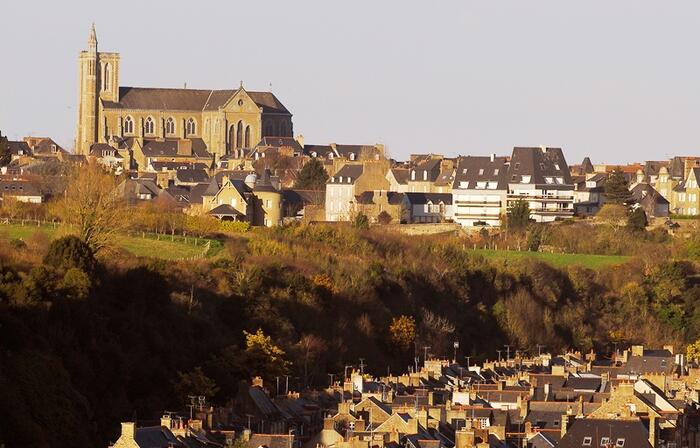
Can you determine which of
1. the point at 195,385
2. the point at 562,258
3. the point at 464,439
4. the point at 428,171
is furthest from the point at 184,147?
the point at 464,439

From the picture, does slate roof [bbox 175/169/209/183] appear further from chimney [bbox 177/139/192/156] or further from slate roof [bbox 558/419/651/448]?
slate roof [bbox 558/419/651/448]

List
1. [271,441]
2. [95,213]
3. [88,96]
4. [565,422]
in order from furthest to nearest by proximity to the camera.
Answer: [88,96] → [95,213] → [565,422] → [271,441]

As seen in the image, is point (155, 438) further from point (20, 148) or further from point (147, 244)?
point (20, 148)

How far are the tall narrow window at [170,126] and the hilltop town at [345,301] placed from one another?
518 centimetres

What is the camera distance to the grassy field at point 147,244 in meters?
69.1

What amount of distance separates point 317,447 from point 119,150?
3515 inches

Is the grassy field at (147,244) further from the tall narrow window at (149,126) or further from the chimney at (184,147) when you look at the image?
the tall narrow window at (149,126)

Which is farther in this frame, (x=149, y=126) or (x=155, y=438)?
(x=149, y=126)

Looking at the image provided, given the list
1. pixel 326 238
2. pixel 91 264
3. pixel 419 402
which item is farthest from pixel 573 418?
pixel 326 238

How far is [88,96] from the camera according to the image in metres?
134

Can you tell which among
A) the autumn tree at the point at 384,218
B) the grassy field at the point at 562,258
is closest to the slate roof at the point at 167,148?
the autumn tree at the point at 384,218

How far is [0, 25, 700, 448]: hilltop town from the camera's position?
145ft

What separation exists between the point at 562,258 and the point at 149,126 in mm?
51683

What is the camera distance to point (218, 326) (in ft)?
194
